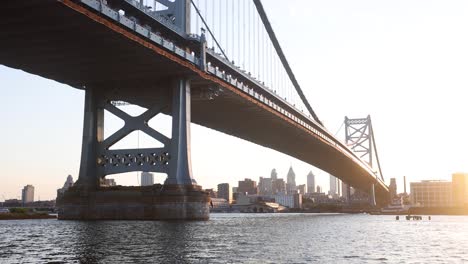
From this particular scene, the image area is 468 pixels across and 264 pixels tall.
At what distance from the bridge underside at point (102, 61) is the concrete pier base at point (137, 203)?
11.2 meters

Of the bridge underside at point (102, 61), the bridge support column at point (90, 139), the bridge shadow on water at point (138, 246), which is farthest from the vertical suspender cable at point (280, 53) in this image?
the bridge shadow on water at point (138, 246)

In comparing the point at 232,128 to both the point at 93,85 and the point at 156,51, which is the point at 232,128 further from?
the point at 156,51

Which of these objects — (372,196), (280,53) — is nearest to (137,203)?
(280,53)

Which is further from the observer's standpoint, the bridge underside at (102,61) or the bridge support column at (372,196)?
the bridge support column at (372,196)

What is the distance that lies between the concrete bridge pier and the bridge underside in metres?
2.23

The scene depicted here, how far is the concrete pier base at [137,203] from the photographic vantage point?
55.0 m

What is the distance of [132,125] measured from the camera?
62.8 metres

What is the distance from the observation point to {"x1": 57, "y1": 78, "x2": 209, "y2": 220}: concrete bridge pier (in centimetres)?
5584

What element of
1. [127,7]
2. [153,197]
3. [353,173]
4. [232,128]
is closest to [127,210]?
[153,197]

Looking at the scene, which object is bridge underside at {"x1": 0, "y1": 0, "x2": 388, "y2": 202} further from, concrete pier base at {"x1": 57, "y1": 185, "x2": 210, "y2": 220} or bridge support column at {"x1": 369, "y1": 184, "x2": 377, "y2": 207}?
bridge support column at {"x1": 369, "y1": 184, "x2": 377, "y2": 207}

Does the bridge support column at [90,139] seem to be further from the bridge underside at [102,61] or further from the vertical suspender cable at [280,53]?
the vertical suspender cable at [280,53]

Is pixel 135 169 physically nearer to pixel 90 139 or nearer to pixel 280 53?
pixel 90 139

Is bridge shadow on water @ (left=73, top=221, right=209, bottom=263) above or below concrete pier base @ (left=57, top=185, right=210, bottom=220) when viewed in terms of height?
below

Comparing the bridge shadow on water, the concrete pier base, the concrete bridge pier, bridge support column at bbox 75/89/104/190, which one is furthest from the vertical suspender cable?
the bridge shadow on water
